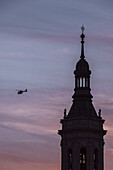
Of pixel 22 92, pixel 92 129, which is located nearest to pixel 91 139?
pixel 92 129

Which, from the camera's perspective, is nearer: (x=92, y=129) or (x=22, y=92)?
(x=22, y=92)

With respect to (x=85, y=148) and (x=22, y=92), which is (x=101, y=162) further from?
(x=22, y=92)

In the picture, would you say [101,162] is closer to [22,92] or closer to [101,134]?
[101,134]

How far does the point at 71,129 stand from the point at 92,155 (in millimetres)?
5863

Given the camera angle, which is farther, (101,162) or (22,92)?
(101,162)

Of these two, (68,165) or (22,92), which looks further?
(68,165)

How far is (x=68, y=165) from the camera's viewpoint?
19900 centimetres

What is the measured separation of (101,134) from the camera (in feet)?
655

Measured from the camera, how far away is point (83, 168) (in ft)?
648

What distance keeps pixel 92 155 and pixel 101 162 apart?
2.42 m

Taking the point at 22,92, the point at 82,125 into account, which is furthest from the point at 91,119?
the point at 22,92

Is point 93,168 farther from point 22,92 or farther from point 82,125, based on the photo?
point 22,92

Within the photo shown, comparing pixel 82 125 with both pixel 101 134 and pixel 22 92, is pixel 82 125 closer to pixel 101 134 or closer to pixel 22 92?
pixel 101 134

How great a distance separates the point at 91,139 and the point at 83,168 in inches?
206
